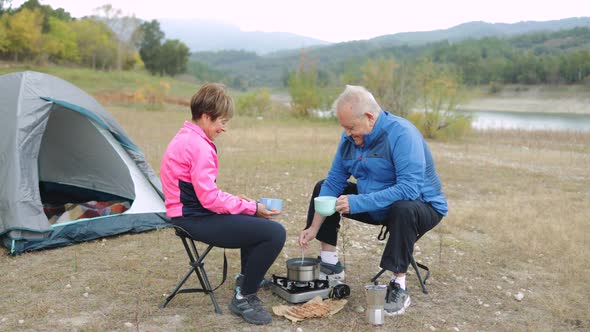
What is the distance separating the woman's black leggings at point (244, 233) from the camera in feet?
10.4

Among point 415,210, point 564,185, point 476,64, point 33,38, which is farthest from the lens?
point 476,64

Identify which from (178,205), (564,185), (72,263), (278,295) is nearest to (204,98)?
(178,205)

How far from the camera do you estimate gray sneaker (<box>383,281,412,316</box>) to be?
3438 millimetres

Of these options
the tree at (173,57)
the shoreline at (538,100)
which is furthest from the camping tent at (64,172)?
the tree at (173,57)

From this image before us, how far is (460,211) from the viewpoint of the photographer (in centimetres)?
639

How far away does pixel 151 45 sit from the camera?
62.2 meters

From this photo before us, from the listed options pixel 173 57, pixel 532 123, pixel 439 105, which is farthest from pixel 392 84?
pixel 173 57

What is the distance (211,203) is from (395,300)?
1.33 meters

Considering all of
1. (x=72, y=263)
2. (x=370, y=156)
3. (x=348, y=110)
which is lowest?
(x=72, y=263)

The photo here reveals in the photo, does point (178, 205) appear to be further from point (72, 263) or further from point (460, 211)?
point (460, 211)

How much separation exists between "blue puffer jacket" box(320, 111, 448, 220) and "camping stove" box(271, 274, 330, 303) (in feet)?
1.94

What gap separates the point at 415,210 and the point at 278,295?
3.61 ft

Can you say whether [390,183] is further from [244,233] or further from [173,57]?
[173,57]

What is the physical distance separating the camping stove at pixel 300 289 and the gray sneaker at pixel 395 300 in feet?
1.36
